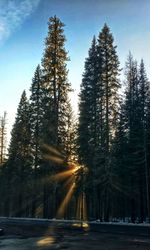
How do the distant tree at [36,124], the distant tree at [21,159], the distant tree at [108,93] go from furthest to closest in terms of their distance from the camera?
the distant tree at [21,159]
the distant tree at [36,124]
the distant tree at [108,93]

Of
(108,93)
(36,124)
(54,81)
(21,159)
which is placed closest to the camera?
(108,93)

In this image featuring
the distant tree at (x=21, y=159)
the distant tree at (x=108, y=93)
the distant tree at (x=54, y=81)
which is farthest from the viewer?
the distant tree at (x=21, y=159)

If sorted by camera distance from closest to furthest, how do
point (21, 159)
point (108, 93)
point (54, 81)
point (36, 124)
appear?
point (108, 93) < point (54, 81) < point (36, 124) < point (21, 159)

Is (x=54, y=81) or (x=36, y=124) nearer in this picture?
(x=54, y=81)

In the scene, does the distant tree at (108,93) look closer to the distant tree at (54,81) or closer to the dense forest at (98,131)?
the dense forest at (98,131)

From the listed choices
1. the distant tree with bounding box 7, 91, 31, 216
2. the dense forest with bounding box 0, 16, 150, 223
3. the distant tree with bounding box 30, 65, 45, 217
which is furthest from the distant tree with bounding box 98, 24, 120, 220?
the distant tree with bounding box 7, 91, 31, 216

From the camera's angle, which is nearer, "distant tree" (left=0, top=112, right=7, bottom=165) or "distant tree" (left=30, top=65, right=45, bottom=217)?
"distant tree" (left=30, top=65, right=45, bottom=217)

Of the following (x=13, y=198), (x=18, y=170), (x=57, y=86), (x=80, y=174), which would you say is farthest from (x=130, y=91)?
(x=13, y=198)

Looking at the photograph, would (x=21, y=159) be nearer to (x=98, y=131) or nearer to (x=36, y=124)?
(x=36, y=124)

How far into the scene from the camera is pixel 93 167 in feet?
128

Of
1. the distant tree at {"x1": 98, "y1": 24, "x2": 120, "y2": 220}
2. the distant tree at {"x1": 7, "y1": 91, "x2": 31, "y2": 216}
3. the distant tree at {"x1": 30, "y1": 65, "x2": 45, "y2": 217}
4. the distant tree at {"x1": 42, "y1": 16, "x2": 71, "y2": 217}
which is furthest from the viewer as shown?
the distant tree at {"x1": 7, "y1": 91, "x2": 31, "y2": 216}

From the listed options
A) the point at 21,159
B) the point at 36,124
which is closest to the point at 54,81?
the point at 36,124

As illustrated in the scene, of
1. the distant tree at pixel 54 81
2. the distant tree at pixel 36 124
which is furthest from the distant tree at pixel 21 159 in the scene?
the distant tree at pixel 54 81

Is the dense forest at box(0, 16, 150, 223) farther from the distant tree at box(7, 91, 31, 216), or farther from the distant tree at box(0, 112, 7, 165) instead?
the distant tree at box(0, 112, 7, 165)
